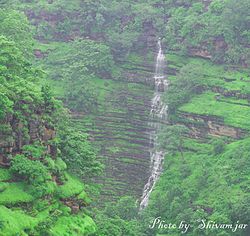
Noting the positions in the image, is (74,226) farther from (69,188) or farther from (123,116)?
(123,116)

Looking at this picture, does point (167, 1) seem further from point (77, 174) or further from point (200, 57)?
point (77, 174)

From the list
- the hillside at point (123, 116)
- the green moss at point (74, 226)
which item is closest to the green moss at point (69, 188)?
the hillside at point (123, 116)

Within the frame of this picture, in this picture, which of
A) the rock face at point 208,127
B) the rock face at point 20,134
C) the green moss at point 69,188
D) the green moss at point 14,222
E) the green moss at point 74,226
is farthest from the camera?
the rock face at point 208,127

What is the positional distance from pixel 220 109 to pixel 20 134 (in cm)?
2771

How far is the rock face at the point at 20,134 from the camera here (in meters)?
31.4

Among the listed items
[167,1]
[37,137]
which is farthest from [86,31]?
[37,137]

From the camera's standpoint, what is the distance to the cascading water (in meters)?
52.8

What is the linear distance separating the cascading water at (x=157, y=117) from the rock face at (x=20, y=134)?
1812 cm

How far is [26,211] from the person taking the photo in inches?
1195

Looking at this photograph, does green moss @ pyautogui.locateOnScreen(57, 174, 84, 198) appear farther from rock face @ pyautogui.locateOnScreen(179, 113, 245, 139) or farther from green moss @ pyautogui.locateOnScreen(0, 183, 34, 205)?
rock face @ pyautogui.locateOnScreen(179, 113, 245, 139)

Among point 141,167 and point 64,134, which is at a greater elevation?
point 64,134

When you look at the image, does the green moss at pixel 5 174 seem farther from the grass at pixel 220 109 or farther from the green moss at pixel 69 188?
the grass at pixel 220 109

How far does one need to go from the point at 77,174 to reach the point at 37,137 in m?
5.60

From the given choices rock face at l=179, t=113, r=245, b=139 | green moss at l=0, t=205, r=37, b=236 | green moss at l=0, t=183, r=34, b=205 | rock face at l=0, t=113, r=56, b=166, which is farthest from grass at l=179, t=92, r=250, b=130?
green moss at l=0, t=205, r=37, b=236
